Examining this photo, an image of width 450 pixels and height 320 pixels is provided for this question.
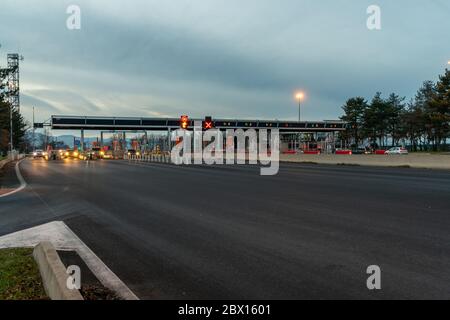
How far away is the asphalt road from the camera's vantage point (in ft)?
18.1

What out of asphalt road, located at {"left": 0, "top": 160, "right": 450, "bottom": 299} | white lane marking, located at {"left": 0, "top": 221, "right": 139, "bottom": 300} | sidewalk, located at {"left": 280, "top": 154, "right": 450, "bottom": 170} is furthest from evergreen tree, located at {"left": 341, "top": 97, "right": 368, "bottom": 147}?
white lane marking, located at {"left": 0, "top": 221, "right": 139, "bottom": 300}

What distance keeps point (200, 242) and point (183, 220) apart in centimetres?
238

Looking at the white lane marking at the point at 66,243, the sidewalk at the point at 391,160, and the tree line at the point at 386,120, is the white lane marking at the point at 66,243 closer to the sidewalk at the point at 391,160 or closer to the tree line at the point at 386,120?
the sidewalk at the point at 391,160

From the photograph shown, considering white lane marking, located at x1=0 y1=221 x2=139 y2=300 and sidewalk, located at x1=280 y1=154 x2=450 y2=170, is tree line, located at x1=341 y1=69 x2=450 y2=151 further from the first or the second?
white lane marking, located at x1=0 y1=221 x2=139 y2=300

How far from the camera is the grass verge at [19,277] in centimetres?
509

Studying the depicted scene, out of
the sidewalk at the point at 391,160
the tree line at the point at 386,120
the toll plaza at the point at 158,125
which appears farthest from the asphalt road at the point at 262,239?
the tree line at the point at 386,120

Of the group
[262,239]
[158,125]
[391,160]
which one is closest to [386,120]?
[158,125]

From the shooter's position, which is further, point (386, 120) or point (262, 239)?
point (386, 120)

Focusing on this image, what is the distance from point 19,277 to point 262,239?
13.9 ft

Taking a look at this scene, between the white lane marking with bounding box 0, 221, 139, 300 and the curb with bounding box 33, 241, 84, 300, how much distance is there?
69 centimetres

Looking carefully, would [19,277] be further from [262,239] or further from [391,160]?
[391,160]

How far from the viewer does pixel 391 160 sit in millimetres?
35656

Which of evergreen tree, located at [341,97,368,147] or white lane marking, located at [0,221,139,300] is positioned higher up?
evergreen tree, located at [341,97,368,147]
